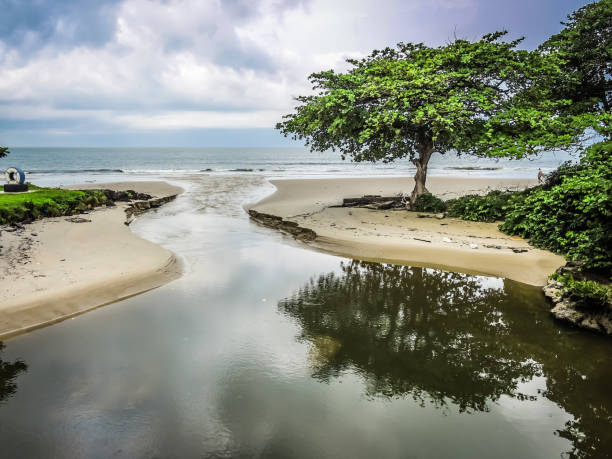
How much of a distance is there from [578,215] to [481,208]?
5.38m

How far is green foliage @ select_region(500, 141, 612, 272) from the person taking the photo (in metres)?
8.20

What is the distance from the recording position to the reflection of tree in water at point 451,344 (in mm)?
Answer: 5281

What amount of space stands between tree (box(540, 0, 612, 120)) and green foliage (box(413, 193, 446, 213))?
746 cm

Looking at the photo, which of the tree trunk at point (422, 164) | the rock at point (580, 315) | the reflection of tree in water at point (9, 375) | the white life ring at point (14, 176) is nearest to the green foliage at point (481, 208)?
the tree trunk at point (422, 164)

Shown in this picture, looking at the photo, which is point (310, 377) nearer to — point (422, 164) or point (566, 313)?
point (566, 313)

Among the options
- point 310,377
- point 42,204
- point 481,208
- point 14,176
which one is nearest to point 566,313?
point 310,377

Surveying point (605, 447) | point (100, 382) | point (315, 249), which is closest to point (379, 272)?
point (315, 249)

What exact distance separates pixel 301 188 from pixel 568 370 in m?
26.9

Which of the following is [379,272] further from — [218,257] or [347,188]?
[347,188]

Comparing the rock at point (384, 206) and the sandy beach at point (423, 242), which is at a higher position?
the rock at point (384, 206)

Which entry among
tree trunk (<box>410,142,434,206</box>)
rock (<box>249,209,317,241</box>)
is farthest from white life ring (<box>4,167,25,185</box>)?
tree trunk (<box>410,142,434,206</box>)

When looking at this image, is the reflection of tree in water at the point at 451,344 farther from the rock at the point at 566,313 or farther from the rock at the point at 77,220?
the rock at the point at 77,220

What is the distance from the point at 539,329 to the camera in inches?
285

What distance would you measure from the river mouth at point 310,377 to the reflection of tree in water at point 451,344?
0.03 meters
